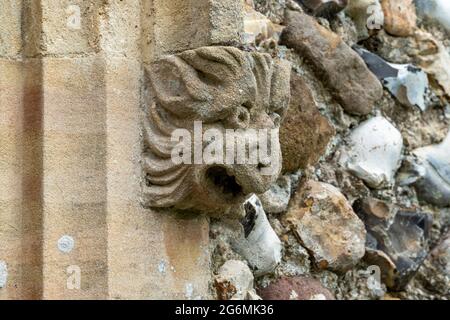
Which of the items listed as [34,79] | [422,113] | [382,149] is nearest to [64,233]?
[34,79]

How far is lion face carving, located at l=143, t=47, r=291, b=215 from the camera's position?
6.89 ft

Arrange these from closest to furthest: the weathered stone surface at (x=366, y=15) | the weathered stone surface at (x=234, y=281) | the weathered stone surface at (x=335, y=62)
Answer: the weathered stone surface at (x=234, y=281), the weathered stone surface at (x=335, y=62), the weathered stone surface at (x=366, y=15)

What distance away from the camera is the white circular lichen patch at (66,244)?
2.07m

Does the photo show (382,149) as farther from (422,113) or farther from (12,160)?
(12,160)

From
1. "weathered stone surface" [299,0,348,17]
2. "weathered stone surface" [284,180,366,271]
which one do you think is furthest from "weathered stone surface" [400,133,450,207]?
"weathered stone surface" [299,0,348,17]

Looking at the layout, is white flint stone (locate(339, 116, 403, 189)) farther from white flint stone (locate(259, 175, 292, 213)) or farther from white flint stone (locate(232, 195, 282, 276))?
white flint stone (locate(232, 195, 282, 276))

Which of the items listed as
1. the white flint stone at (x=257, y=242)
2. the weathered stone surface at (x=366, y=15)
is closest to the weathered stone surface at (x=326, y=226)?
the white flint stone at (x=257, y=242)

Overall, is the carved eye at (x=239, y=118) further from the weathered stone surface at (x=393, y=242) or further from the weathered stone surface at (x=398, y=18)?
the weathered stone surface at (x=398, y=18)

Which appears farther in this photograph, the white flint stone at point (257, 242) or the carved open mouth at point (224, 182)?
the white flint stone at point (257, 242)

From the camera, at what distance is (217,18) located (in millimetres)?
2135

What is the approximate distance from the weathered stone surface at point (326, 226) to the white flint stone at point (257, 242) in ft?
0.44

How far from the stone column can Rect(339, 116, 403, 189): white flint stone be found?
2.34 ft

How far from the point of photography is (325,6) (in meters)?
2.80

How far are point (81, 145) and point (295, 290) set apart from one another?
0.65 metres
